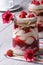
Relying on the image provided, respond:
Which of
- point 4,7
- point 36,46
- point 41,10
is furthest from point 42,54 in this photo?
point 4,7

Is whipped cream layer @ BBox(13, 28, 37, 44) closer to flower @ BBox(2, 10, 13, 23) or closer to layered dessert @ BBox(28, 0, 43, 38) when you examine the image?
flower @ BBox(2, 10, 13, 23)

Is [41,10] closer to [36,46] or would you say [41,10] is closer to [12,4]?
[36,46]

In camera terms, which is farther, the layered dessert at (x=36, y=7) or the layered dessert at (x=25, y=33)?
the layered dessert at (x=36, y=7)

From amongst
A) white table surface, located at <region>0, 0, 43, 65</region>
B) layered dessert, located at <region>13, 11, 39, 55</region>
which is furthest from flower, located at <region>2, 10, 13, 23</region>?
white table surface, located at <region>0, 0, 43, 65</region>

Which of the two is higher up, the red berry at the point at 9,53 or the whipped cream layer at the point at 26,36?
the whipped cream layer at the point at 26,36

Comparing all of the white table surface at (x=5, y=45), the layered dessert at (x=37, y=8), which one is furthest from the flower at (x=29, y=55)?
the layered dessert at (x=37, y=8)

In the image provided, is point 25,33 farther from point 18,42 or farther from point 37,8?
point 37,8

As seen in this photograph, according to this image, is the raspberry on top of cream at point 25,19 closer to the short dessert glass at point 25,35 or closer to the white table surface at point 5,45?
the short dessert glass at point 25,35

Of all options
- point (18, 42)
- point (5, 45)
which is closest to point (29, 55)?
point (18, 42)
